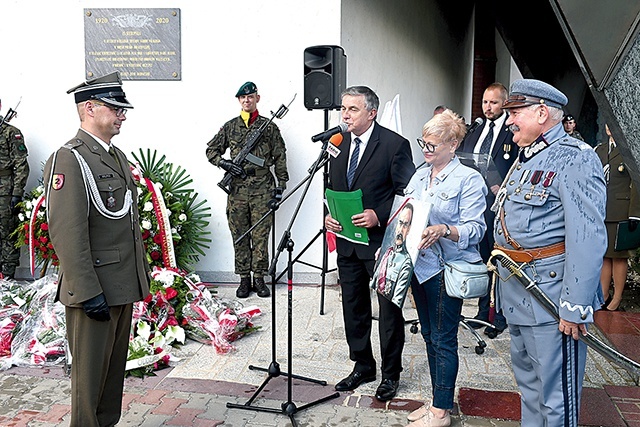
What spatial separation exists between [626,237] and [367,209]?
314 centimetres

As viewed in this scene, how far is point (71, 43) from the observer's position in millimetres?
7137

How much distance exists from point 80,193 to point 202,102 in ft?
13.7

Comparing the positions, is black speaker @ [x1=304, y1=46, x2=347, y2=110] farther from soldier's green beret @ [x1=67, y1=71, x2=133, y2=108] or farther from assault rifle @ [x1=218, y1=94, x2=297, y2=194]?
soldier's green beret @ [x1=67, y1=71, x2=133, y2=108]

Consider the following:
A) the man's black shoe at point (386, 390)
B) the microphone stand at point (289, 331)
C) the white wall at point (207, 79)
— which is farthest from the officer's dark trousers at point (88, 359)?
the white wall at point (207, 79)

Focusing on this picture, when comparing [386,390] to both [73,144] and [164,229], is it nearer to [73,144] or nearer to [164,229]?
[73,144]

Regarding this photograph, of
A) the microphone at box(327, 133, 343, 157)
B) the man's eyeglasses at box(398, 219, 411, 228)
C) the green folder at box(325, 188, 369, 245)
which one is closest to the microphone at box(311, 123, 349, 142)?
the microphone at box(327, 133, 343, 157)

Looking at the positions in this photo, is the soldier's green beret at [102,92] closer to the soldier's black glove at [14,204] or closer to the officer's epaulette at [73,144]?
the officer's epaulette at [73,144]

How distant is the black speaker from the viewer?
18.1 ft

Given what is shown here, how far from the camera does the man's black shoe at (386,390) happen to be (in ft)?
13.1

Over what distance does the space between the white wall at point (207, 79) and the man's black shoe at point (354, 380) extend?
2.72 m

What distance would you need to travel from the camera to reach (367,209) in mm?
3977

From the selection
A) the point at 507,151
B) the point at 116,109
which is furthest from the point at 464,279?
the point at 507,151

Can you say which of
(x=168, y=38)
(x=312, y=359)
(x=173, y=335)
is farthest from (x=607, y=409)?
(x=168, y=38)

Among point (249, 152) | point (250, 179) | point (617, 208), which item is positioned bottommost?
point (617, 208)
